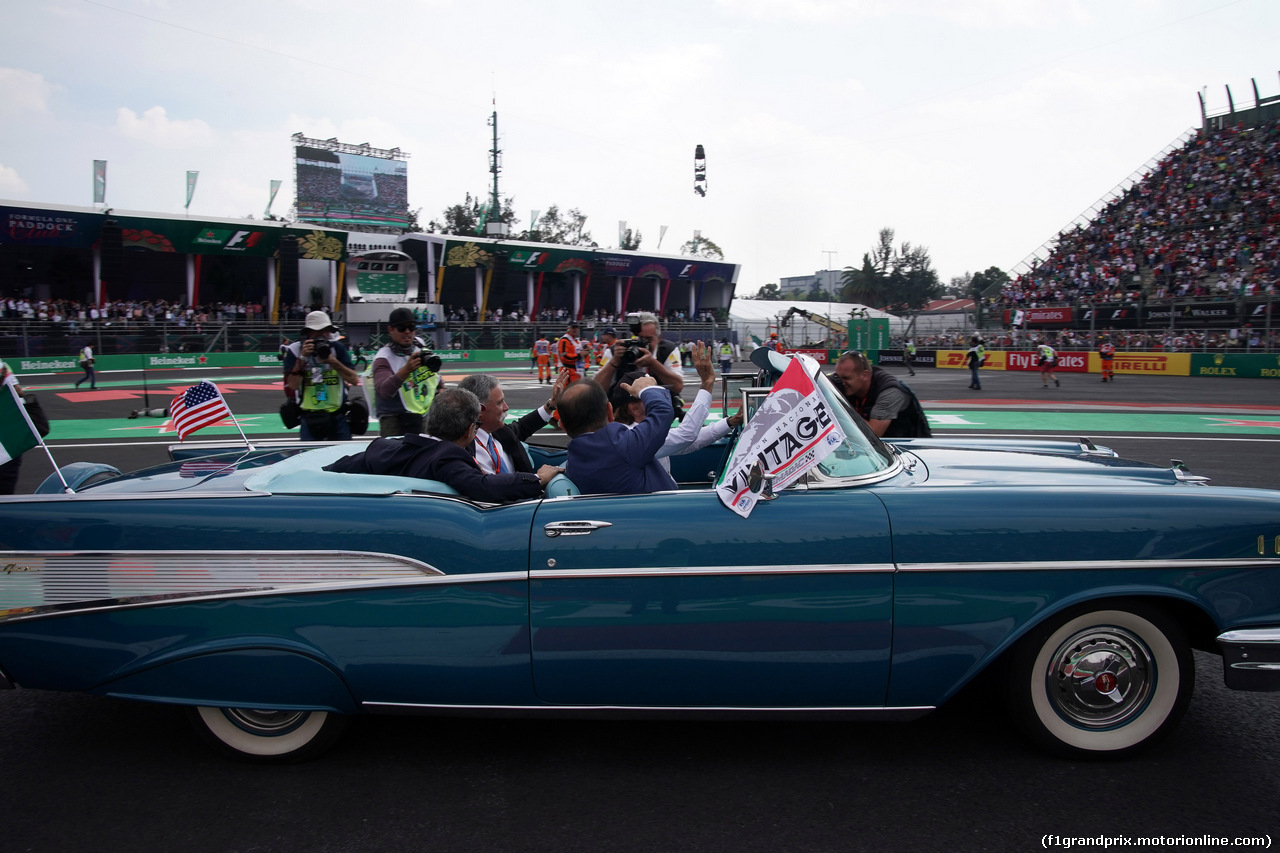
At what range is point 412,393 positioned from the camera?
573 centimetres

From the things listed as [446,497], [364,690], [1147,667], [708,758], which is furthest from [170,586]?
[1147,667]

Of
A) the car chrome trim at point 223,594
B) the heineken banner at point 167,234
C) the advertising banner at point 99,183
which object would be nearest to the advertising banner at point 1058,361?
the heineken banner at point 167,234

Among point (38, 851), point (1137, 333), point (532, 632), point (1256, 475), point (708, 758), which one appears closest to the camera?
point (38, 851)

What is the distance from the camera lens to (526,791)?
255cm

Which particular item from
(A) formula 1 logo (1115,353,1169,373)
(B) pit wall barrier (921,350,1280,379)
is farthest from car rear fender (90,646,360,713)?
(A) formula 1 logo (1115,353,1169,373)

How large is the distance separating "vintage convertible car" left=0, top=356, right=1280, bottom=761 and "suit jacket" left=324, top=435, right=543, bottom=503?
0.18 m

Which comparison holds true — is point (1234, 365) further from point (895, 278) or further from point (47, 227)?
point (895, 278)

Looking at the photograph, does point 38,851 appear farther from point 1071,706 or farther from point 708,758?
point 1071,706

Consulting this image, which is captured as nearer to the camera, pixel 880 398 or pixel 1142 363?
pixel 880 398

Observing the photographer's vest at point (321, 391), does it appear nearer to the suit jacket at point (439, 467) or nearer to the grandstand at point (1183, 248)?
the suit jacket at point (439, 467)

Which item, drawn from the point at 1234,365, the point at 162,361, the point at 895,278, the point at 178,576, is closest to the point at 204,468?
the point at 178,576

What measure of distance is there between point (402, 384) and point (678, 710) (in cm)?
375

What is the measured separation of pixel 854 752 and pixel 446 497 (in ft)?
5.47

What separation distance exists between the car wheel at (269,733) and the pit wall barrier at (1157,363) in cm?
2573
